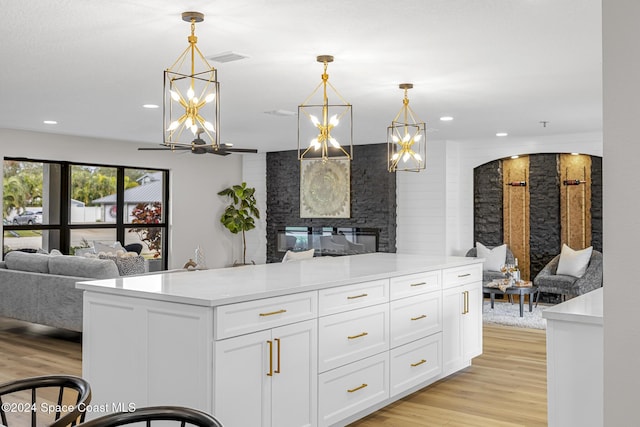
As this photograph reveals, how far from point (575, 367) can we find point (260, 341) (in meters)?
1.40

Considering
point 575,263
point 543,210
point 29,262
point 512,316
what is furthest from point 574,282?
point 29,262

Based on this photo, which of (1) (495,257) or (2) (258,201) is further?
(2) (258,201)

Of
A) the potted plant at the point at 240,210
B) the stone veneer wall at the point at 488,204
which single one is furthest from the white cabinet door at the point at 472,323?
the potted plant at the point at 240,210

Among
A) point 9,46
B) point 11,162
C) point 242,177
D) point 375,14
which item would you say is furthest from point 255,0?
point 242,177

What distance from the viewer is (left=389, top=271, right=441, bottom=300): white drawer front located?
156 inches

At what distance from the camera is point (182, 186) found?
1050 cm

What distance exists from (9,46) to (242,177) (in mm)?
7643

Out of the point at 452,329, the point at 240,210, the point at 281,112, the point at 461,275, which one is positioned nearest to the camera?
the point at 452,329

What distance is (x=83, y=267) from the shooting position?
19.0ft

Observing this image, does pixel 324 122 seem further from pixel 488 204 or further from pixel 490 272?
pixel 488 204

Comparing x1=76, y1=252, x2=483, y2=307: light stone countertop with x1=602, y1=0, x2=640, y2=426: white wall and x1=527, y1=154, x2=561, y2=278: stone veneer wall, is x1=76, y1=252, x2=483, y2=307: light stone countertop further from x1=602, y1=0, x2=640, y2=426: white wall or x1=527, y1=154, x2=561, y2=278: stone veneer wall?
x1=527, y1=154, x2=561, y2=278: stone veneer wall

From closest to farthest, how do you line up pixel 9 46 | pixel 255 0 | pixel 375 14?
pixel 255 0, pixel 375 14, pixel 9 46

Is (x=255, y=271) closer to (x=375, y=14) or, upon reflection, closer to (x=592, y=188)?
(x=375, y=14)

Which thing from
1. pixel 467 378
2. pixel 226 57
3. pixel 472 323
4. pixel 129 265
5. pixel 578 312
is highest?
pixel 226 57
